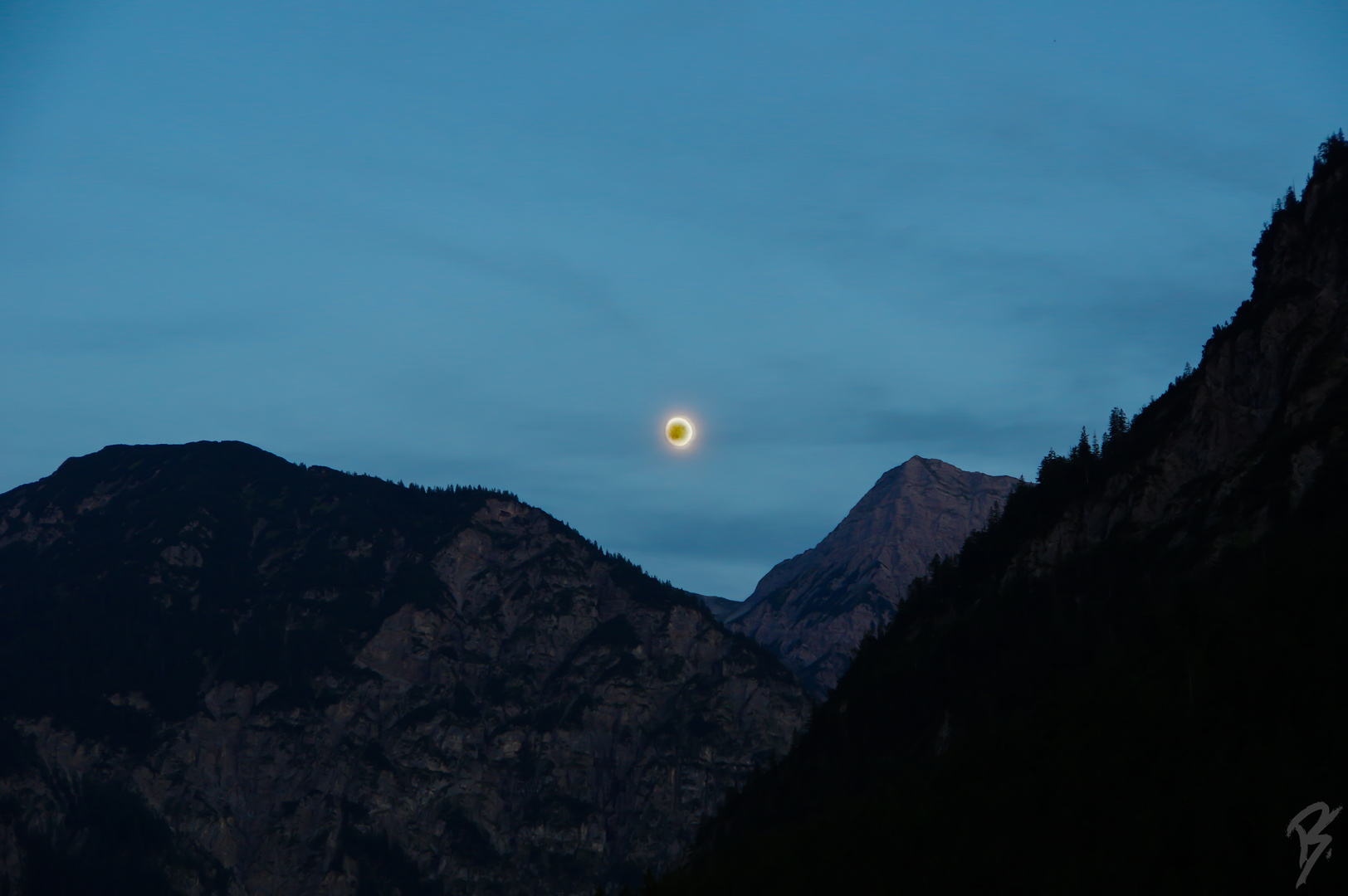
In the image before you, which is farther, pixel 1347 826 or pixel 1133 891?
pixel 1133 891

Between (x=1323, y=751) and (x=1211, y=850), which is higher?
(x=1323, y=751)

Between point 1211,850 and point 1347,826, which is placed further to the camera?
point 1211,850

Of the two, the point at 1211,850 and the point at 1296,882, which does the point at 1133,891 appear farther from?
the point at 1296,882

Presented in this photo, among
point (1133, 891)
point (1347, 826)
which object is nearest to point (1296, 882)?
point (1347, 826)

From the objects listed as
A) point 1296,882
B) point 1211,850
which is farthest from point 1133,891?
point 1296,882

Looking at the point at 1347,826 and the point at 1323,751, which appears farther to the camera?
the point at 1323,751

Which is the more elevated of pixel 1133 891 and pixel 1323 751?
pixel 1323 751

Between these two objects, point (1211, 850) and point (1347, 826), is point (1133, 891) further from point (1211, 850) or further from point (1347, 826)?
point (1347, 826)

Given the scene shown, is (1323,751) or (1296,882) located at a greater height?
(1323,751)
